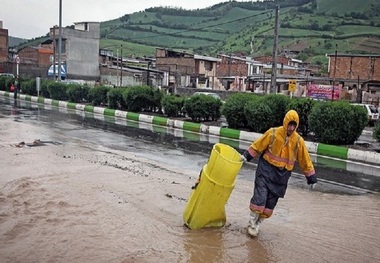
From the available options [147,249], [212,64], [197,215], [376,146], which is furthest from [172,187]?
[212,64]

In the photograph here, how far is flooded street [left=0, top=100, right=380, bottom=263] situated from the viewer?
4641 mm

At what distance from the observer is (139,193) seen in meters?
6.83

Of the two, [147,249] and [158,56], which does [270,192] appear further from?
[158,56]

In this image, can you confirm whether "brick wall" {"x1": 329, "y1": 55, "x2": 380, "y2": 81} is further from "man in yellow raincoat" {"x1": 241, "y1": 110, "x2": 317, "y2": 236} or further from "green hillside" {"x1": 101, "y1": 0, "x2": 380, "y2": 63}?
"man in yellow raincoat" {"x1": 241, "y1": 110, "x2": 317, "y2": 236}

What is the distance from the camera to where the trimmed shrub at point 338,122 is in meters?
13.3

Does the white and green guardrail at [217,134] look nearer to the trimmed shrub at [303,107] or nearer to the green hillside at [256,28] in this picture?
the trimmed shrub at [303,107]

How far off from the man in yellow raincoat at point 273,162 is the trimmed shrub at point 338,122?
8770 mm

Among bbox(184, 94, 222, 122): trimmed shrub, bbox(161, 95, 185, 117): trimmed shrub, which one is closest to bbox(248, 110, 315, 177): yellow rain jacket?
bbox(184, 94, 222, 122): trimmed shrub

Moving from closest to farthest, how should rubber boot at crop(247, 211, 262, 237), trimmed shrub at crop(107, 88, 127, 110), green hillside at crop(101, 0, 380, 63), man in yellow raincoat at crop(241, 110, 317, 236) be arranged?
1. man in yellow raincoat at crop(241, 110, 317, 236)
2. rubber boot at crop(247, 211, 262, 237)
3. trimmed shrub at crop(107, 88, 127, 110)
4. green hillside at crop(101, 0, 380, 63)

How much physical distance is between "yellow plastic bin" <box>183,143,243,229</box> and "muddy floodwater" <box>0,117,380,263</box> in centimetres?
16

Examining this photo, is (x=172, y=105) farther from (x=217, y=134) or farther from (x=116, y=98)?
(x=116, y=98)

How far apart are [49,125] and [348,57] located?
34846mm

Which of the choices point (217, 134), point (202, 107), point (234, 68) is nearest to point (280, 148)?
point (217, 134)

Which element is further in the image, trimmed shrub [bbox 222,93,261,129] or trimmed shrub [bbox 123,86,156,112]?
trimmed shrub [bbox 123,86,156,112]
